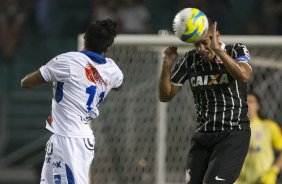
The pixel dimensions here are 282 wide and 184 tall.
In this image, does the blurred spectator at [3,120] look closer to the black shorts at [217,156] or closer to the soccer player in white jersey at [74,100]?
the soccer player in white jersey at [74,100]

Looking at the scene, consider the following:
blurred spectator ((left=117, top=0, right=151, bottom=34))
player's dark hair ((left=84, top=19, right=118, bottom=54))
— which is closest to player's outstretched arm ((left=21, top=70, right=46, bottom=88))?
player's dark hair ((left=84, top=19, right=118, bottom=54))

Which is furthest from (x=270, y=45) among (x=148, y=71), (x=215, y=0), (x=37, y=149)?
(x=37, y=149)

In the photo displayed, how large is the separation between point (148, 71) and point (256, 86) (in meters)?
1.35

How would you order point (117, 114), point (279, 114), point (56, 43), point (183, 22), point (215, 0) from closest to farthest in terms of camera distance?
1. point (183, 22)
2. point (117, 114)
3. point (279, 114)
4. point (215, 0)
5. point (56, 43)

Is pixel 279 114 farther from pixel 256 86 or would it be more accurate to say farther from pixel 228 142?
pixel 228 142

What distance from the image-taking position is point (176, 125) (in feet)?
31.8

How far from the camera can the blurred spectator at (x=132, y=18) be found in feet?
49.9

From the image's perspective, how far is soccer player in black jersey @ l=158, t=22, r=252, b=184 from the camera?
675 centimetres

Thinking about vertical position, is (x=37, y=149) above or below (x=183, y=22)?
below

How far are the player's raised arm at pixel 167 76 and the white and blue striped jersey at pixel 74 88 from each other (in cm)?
49

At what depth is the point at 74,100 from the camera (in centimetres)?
687

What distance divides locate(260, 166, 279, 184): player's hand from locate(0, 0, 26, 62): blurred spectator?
8118 mm

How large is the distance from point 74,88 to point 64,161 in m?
0.55

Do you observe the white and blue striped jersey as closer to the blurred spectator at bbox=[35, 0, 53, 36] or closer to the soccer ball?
the soccer ball
